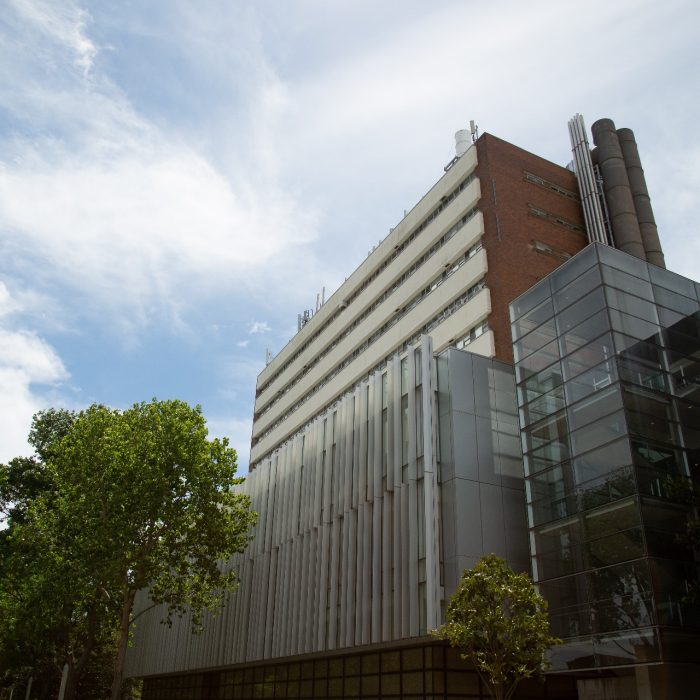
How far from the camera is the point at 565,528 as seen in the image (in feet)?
64.8

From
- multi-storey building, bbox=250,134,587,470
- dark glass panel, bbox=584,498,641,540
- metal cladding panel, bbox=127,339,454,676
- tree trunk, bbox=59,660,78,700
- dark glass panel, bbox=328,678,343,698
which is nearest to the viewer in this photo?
dark glass panel, bbox=584,498,641,540

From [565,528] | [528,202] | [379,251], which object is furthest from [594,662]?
[379,251]

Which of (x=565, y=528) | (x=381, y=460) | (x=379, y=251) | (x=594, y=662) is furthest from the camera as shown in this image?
(x=379, y=251)

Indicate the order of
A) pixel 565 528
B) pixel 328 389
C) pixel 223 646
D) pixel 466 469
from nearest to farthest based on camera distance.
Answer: pixel 565 528
pixel 466 469
pixel 223 646
pixel 328 389

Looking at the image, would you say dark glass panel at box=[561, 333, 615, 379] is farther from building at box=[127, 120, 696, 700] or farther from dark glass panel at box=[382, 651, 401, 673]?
dark glass panel at box=[382, 651, 401, 673]

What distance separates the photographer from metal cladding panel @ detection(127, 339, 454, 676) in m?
21.5

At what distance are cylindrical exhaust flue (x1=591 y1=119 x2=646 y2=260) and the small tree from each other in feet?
108

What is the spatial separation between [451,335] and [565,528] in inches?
848

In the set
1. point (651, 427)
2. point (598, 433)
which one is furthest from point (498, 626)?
point (651, 427)

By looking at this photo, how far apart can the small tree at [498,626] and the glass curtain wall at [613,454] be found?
1.90 m

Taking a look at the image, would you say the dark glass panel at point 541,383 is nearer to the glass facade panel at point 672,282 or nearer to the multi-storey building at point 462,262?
the glass facade panel at point 672,282

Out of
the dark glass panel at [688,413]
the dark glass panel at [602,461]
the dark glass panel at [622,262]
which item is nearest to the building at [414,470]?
the dark glass panel at [602,461]

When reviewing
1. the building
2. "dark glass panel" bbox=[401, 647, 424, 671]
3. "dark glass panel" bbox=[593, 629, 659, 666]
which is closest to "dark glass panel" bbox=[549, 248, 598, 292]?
the building

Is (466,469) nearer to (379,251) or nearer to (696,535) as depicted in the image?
(696,535)
